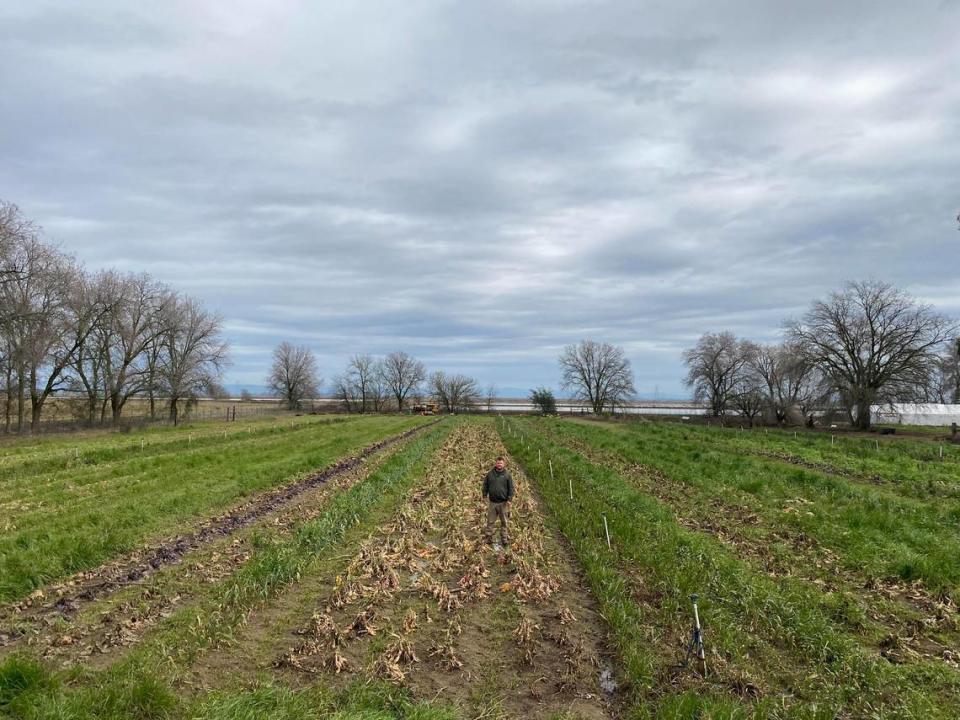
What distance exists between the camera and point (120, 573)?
10219 mm

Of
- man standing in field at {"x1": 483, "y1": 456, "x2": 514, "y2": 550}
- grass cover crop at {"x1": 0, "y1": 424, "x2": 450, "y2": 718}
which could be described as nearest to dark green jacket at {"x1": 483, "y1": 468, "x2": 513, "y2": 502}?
man standing in field at {"x1": 483, "y1": 456, "x2": 514, "y2": 550}

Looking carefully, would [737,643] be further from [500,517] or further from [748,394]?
[748,394]

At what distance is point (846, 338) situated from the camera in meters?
57.3

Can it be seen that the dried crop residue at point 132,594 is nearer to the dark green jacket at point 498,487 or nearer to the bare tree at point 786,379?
the dark green jacket at point 498,487

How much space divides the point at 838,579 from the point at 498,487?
6474 mm

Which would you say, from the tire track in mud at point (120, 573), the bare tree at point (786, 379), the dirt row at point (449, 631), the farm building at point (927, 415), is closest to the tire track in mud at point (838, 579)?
the dirt row at point (449, 631)

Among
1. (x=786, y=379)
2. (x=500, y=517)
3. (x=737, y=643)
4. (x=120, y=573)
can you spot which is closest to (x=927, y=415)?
(x=786, y=379)

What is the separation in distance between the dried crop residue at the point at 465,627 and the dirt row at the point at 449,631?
19 mm

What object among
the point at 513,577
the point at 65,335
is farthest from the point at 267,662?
the point at 65,335

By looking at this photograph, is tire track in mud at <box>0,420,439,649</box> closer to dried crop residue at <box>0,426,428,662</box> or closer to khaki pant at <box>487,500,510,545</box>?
dried crop residue at <box>0,426,428,662</box>

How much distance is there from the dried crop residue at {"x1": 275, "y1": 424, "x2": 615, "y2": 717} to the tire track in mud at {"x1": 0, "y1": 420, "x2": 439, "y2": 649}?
350cm

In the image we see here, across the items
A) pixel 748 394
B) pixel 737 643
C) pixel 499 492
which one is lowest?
pixel 737 643

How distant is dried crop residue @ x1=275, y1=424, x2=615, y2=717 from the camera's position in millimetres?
6535

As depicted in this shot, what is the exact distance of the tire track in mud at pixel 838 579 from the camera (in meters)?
7.55
